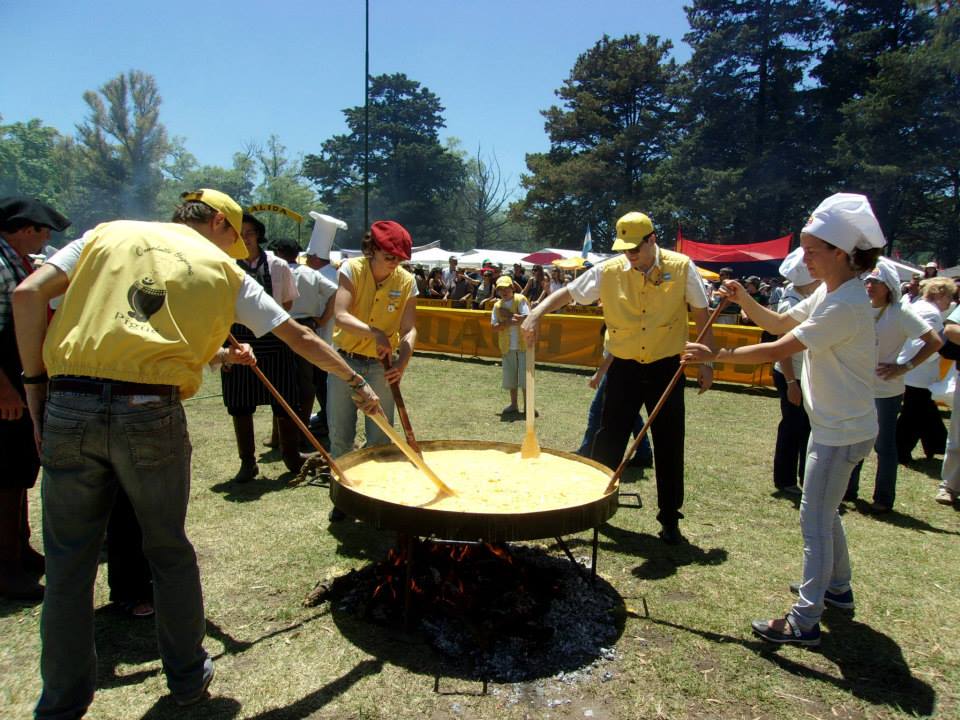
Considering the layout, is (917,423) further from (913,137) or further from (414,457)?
(913,137)

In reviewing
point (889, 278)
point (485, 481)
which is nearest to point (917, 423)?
point (889, 278)

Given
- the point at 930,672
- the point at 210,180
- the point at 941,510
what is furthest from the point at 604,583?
the point at 210,180

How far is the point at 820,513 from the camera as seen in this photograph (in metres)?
3.28

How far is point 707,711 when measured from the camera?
2.84m

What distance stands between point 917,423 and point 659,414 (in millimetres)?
4199

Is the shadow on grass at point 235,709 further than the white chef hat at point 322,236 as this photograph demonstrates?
No

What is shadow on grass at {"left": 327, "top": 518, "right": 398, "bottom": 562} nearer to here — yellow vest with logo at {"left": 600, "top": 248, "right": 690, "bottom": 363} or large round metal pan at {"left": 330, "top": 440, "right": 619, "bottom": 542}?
large round metal pan at {"left": 330, "top": 440, "right": 619, "bottom": 542}

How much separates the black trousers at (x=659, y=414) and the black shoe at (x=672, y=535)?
0.10ft

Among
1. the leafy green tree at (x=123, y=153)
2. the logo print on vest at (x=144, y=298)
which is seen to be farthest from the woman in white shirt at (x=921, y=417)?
the leafy green tree at (x=123, y=153)

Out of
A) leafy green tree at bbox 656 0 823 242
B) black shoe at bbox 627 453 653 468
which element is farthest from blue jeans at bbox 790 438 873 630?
leafy green tree at bbox 656 0 823 242

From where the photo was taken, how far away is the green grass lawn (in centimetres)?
285

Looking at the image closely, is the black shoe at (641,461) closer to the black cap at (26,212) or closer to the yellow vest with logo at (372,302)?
the yellow vest with logo at (372,302)

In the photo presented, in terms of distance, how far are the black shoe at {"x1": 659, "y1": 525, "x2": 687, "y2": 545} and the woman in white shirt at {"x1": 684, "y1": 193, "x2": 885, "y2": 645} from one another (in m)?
1.23

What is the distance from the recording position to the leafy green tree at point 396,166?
57.8 meters
